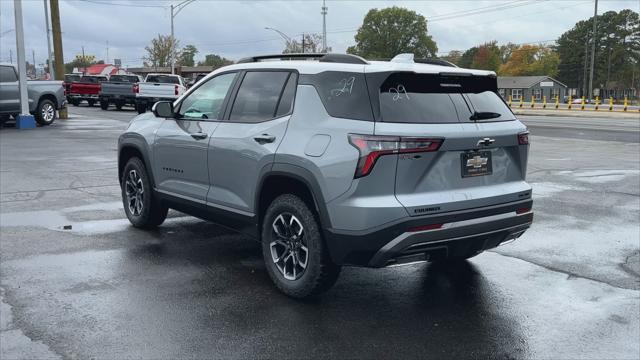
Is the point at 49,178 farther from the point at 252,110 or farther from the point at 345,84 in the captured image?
the point at 345,84

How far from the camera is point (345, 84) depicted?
4.50 m

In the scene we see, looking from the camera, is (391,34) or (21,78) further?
(391,34)

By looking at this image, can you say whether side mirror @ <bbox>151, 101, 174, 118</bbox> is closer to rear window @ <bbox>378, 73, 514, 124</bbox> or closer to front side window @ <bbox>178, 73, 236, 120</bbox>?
front side window @ <bbox>178, 73, 236, 120</bbox>

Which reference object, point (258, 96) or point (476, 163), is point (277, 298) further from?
point (476, 163)

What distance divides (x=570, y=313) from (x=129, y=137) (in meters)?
4.90

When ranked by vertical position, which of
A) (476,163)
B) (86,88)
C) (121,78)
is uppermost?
(121,78)

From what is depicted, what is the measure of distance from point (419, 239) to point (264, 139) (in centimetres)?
154

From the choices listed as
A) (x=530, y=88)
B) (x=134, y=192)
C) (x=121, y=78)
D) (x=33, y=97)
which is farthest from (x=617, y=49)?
(x=134, y=192)

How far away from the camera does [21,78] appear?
788 inches

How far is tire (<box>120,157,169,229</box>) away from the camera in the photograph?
6777 mm

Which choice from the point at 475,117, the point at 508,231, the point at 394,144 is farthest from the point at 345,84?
the point at 508,231

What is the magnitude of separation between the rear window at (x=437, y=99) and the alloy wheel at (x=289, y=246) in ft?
3.74

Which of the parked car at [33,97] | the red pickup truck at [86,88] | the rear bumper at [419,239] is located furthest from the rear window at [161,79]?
the rear bumper at [419,239]

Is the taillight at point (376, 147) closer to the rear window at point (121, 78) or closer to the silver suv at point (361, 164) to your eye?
the silver suv at point (361, 164)
